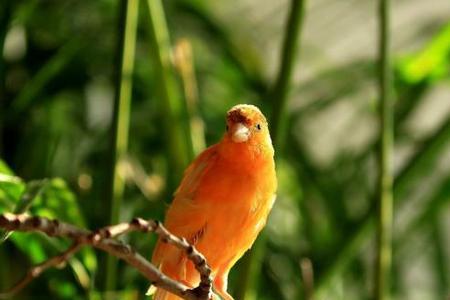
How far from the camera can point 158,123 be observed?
1645mm

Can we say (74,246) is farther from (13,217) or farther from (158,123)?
(158,123)

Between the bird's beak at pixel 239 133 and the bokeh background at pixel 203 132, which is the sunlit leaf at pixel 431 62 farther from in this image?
the bird's beak at pixel 239 133

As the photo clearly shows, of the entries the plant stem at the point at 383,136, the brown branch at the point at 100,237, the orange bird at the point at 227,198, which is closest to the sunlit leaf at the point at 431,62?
the plant stem at the point at 383,136

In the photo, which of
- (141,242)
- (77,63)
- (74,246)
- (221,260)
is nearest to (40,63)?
(77,63)

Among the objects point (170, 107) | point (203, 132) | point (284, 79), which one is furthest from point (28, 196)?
point (203, 132)

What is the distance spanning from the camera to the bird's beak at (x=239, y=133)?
2.67ft

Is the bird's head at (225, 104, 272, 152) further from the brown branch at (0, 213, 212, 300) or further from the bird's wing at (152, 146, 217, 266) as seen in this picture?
the brown branch at (0, 213, 212, 300)

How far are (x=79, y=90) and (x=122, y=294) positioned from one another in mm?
629

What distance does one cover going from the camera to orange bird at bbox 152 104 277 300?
2.63 ft

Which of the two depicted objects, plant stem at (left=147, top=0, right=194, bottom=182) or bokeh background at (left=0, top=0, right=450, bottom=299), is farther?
bokeh background at (left=0, top=0, right=450, bottom=299)

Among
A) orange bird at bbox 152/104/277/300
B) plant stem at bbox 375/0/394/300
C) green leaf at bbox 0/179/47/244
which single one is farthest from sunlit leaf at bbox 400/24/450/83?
green leaf at bbox 0/179/47/244

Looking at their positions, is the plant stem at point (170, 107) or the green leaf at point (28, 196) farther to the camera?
the plant stem at point (170, 107)

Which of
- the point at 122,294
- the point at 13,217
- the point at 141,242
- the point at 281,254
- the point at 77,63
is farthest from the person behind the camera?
the point at 77,63

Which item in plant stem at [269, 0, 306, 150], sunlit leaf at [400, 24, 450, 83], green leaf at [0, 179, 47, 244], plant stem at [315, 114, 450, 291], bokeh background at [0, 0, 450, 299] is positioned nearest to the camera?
green leaf at [0, 179, 47, 244]
